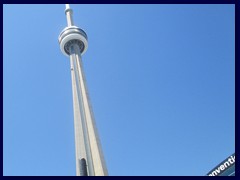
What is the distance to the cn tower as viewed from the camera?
133ft

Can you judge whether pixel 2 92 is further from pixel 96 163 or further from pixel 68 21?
pixel 68 21

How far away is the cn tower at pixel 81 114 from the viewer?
4069cm

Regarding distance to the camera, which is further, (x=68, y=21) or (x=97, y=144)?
(x=68, y=21)

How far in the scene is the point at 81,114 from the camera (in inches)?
1933
